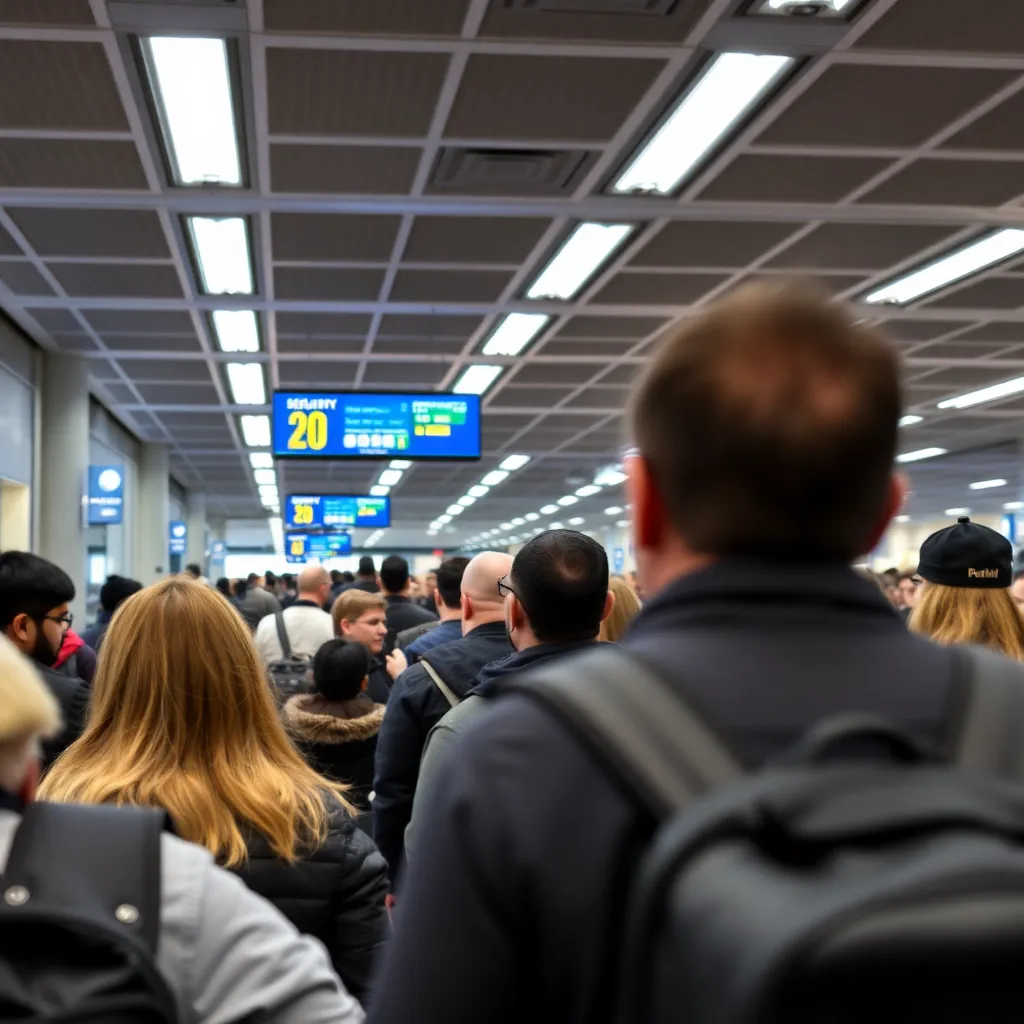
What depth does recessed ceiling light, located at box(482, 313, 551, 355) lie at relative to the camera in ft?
39.5

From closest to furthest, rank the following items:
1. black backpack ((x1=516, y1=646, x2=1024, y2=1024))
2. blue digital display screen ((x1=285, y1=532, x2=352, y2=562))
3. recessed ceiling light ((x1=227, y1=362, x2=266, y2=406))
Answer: black backpack ((x1=516, y1=646, x2=1024, y2=1024))
recessed ceiling light ((x1=227, y1=362, x2=266, y2=406))
blue digital display screen ((x1=285, y1=532, x2=352, y2=562))

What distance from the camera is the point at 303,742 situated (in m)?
4.55

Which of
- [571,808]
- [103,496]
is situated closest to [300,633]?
[571,808]

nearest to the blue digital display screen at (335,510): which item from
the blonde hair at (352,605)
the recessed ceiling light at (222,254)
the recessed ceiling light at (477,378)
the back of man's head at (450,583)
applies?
the recessed ceiling light at (477,378)

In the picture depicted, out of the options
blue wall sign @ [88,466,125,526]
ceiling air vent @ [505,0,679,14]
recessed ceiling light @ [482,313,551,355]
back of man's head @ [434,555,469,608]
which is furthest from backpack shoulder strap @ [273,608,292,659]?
blue wall sign @ [88,466,125,526]

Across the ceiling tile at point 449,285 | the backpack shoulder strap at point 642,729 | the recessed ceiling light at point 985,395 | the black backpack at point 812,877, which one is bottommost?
the black backpack at point 812,877

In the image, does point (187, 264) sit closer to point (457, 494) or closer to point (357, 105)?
point (357, 105)

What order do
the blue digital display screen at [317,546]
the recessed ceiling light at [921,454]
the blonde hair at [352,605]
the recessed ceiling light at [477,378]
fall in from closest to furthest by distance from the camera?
the blonde hair at [352,605], the recessed ceiling light at [477,378], the recessed ceiling light at [921,454], the blue digital display screen at [317,546]

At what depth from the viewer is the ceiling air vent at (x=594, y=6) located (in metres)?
5.40

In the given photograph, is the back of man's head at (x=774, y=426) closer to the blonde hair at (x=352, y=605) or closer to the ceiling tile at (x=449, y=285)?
the blonde hair at (x=352, y=605)

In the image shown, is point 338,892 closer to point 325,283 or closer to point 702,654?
point 702,654

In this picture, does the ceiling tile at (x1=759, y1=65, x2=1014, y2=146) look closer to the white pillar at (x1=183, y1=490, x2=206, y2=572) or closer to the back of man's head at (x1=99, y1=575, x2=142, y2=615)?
the back of man's head at (x1=99, y1=575, x2=142, y2=615)

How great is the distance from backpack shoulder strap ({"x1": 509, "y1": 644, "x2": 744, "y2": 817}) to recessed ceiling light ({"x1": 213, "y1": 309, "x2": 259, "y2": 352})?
10898mm

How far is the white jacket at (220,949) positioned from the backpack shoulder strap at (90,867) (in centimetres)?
3
